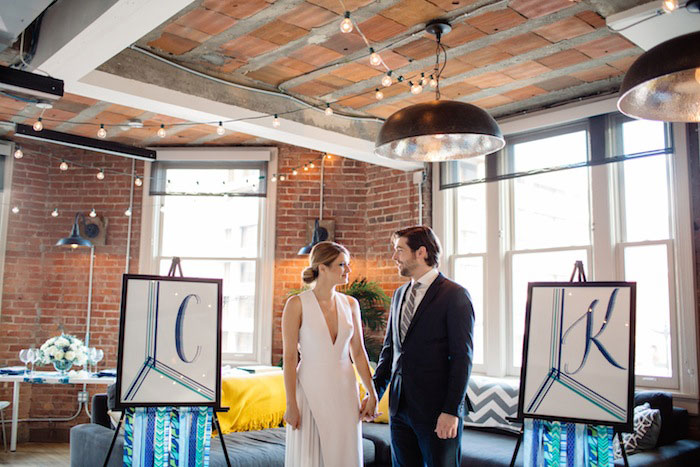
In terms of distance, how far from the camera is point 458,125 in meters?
2.87

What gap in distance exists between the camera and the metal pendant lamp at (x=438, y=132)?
2.88 metres

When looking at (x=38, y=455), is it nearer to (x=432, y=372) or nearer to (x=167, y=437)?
(x=167, y=437)

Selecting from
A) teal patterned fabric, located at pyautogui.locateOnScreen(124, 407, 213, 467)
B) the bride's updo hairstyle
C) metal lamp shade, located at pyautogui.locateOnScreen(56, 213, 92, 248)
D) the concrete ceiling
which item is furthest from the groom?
metal lamp shade, located at pyautogui.locateOnScreen(56, 213, 92, 248)

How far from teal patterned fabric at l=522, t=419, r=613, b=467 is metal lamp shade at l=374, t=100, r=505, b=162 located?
1418 millimetres

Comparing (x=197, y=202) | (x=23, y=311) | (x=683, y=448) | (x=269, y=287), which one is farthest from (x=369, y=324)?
(x=23, y=311)

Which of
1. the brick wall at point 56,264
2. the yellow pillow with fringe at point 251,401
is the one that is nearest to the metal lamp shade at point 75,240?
the brick wall at point 56,264

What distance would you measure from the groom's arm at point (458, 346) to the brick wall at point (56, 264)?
16.6 ft

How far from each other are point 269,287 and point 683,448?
163 inches

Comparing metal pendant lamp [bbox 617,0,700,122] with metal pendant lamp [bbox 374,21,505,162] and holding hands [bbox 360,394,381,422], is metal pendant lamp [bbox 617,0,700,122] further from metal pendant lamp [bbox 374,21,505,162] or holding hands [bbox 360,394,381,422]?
holding hands [bbox 360,394,381,422]

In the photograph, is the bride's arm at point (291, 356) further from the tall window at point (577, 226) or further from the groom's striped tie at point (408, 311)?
the tall window at point (577, 226)

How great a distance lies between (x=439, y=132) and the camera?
9.39 ft

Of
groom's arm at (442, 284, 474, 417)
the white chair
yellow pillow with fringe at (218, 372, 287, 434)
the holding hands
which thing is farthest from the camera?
the white chair

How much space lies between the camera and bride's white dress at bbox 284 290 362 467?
3.19 meters

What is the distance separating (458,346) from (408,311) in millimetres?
321
